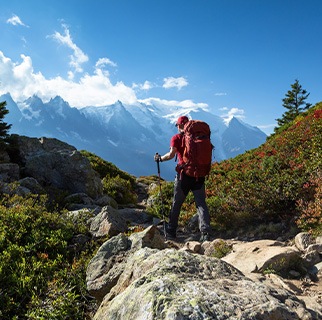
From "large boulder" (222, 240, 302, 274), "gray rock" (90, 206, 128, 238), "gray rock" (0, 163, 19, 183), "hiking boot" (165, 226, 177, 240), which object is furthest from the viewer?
"gray rock" (0, 163, 19, 183)

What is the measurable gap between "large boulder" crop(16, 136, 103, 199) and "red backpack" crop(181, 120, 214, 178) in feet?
22.4

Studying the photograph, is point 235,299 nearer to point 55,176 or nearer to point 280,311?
point 280,311

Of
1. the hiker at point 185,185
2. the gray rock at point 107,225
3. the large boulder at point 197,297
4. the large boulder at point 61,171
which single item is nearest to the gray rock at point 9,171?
the large boulder at point 61,171

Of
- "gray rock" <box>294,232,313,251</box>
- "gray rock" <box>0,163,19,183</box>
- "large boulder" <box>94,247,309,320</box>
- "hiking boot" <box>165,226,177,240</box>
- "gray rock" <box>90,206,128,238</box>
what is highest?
"gray rock" <box>0,163,19,183</box>

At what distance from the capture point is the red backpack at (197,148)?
26.3 feet

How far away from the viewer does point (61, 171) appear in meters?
13.7

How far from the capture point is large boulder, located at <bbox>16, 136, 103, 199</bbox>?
13.3 metres

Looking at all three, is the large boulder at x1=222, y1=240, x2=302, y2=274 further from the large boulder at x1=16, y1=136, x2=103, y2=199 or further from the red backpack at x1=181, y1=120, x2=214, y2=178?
the large boulder at x1=16, y1=136, x2=103, y2=199

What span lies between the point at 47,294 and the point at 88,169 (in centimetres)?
926

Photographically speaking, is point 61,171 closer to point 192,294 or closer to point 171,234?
point 171,234

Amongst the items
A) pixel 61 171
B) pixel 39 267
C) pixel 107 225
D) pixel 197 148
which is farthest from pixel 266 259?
pixel 61 171

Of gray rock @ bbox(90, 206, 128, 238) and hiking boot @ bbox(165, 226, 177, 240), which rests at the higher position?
gray rock @ bbox(90, 206, 128, 238)

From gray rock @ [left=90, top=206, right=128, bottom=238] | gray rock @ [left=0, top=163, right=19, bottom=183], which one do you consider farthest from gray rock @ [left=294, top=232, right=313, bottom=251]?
gray rock @ [left=0, top=163, right=19, bottom=183]

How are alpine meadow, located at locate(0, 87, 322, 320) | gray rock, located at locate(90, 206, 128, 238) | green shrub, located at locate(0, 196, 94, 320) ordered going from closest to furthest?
green shrub, located at locate(0, 196, 94, 320)
alpine meadow, located at locate(0, 87, 322, 320)
gray rock, located at locate(90, 206, 128, 238)
